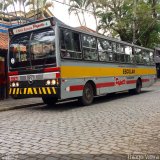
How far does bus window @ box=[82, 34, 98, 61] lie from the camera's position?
1252 cm

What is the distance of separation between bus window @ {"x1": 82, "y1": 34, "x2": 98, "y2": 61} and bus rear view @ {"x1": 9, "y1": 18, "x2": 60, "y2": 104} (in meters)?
1.96

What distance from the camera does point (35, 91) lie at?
11234mm

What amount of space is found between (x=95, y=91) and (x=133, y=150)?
7.92 m

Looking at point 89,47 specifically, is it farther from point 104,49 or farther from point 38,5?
point 38,5

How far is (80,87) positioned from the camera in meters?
12.1

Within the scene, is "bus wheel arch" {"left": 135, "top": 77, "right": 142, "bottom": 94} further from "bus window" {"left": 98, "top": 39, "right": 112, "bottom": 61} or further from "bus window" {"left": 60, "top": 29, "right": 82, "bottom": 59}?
"bus window" {"left": 60, "top": 29, "right": 82, "bottom": 59}

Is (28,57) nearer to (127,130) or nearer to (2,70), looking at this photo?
(2,70)

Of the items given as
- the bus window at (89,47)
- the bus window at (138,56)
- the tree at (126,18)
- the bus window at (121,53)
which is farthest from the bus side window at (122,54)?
the tree at (126,18)

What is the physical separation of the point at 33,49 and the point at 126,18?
2410 cm

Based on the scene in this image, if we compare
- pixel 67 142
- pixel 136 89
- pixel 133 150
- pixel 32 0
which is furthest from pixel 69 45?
pixel 32 0

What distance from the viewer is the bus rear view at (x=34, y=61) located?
10.9m

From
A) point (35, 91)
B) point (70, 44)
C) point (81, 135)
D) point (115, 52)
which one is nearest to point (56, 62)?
point (70, 44)

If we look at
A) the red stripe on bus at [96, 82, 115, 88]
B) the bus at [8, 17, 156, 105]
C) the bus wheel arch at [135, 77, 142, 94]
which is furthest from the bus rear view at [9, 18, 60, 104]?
the bus wheel arch at [135, 77, 142, 94]

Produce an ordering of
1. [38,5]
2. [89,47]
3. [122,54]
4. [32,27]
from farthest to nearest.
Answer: [38,5]
[122,54]
[89,47]
[32,27]
